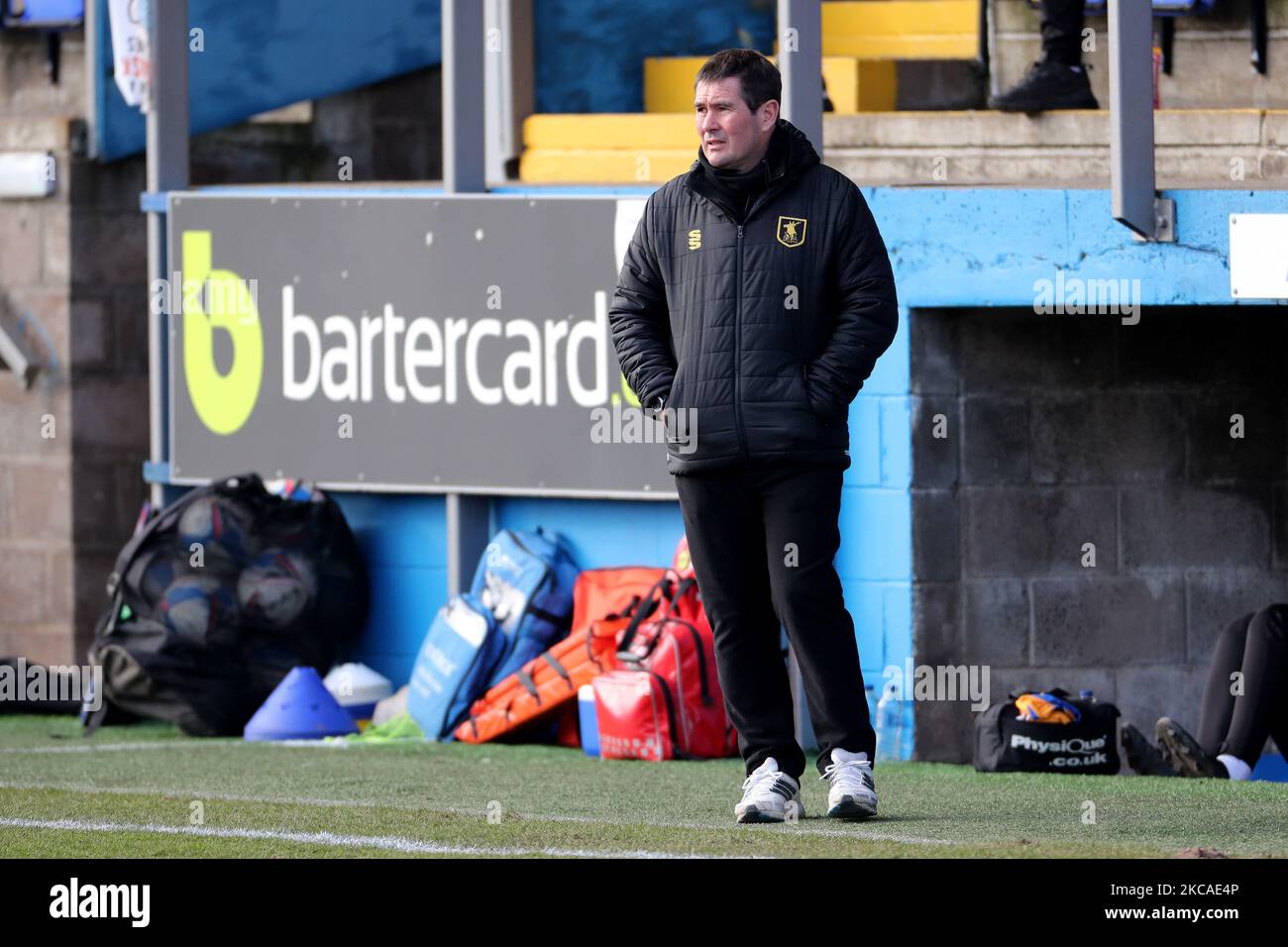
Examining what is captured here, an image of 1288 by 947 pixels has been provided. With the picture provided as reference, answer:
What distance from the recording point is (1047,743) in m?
7.58

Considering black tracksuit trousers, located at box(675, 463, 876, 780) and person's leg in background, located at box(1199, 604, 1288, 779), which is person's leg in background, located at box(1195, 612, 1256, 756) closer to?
person's leg in background, located at box(1199, 604, 1288, 779)

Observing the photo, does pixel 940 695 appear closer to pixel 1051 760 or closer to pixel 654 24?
pixel 1051 760

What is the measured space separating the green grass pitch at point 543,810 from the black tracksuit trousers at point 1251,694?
544 mm

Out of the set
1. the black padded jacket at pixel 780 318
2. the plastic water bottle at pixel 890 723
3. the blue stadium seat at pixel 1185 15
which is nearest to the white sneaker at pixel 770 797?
the black padded jacket at pixel 780 318

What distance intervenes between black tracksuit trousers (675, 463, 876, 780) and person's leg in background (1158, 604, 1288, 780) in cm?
194

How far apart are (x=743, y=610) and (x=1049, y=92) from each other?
3.85m

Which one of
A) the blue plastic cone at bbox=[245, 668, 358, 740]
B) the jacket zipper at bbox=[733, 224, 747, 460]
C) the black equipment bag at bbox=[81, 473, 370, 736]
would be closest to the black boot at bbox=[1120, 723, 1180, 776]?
the jacket zipper at bbox=[733, 224, 747, 460]

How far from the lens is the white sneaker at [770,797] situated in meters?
5.71

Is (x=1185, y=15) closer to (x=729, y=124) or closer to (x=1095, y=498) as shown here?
(x=1095, y=498)

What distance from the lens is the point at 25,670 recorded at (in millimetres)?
9984

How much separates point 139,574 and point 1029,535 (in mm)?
3384

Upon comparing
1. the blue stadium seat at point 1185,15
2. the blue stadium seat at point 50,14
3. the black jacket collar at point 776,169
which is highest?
the blue stadium seat at point 50,14

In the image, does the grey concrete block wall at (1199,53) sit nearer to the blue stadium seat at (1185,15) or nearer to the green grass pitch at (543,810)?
the blue stadium seat at (1185,15)

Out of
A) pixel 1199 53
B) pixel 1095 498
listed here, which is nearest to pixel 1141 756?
pixel 1095 498
